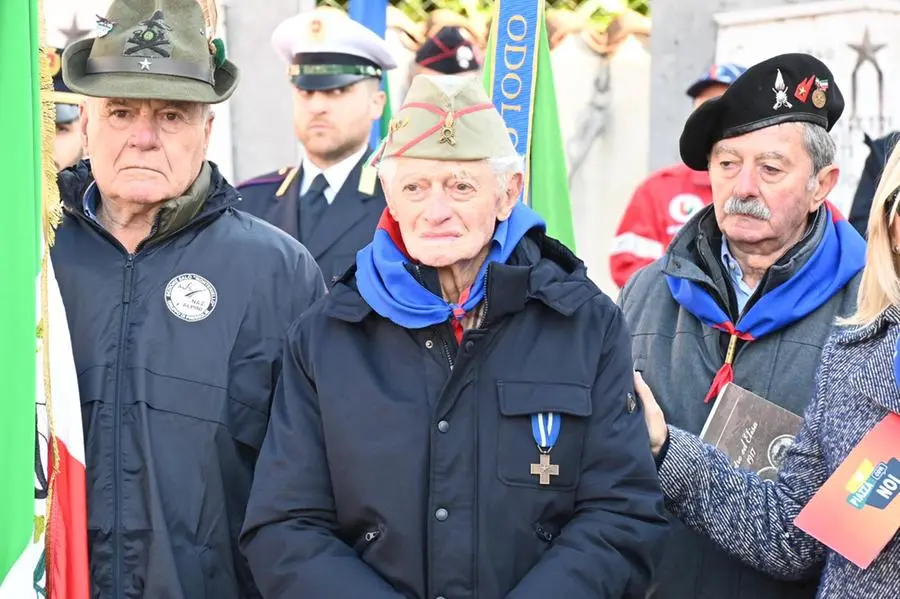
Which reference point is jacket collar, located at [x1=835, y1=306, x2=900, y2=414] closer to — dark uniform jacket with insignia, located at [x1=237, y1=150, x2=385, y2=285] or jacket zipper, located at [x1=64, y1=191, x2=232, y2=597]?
jacket zipper, located at [x1=64, y1=191, x2=232, y2=597]

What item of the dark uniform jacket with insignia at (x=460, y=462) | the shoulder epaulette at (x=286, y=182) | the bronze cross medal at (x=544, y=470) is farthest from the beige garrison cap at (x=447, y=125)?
the shoulder epaulette at (x=286, y=182)

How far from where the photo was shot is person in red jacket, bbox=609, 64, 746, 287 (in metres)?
6.16

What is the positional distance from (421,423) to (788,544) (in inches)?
36.8

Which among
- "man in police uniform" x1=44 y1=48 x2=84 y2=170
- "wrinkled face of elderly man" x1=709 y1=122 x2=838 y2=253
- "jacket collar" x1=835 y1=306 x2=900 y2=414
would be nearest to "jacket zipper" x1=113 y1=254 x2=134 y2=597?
"wrinkled face of elderly man" x1=709 y1=122 x2=838 y2=253

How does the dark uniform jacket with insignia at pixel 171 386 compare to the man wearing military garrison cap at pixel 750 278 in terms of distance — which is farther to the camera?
the man wearing military garrison cap at pixel 750 278

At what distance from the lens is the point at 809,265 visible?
146 inches

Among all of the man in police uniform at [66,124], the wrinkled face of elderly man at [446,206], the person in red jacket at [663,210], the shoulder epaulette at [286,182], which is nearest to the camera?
the wrinkled face of elderly man at [446,206]

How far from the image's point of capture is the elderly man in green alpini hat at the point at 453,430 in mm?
3057

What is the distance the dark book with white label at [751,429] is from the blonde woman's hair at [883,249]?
0.43 m

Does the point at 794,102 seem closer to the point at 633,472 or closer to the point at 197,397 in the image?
the point at 633,472

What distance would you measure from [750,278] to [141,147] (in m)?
1.63

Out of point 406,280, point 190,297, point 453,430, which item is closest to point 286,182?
point 190,297

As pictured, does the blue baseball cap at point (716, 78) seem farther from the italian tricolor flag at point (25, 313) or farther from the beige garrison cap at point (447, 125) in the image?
the italian tricolor flag at point (25, 313)

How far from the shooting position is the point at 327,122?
231 inches
